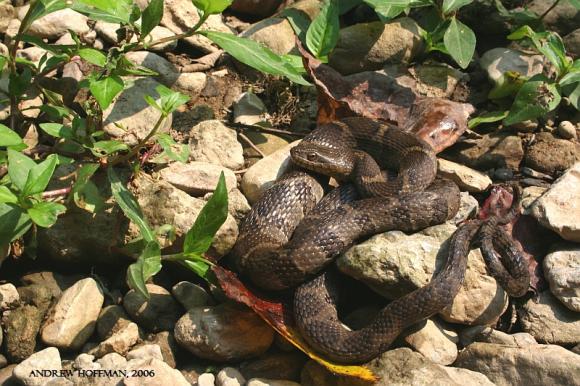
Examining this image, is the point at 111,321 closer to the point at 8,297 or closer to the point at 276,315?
the point at 8,297

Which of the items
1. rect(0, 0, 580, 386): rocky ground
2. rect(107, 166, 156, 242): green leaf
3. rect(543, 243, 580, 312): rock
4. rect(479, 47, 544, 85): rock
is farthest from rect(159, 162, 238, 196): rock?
rect(479, 47, 544, 85): rock

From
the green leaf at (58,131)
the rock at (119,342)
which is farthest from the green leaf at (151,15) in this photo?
the rock at (119,342)

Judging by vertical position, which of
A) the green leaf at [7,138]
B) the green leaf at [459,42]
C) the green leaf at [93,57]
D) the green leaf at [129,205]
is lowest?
the green leaf at [129,205]

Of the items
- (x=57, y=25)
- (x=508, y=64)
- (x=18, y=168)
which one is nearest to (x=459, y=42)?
(x=508, y=64)

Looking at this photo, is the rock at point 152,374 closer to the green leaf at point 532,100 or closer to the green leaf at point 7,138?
the green leaf at point 7,138

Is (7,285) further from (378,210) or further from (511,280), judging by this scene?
(511,280)

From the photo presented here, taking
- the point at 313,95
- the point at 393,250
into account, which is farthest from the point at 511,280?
the point at 313,95
